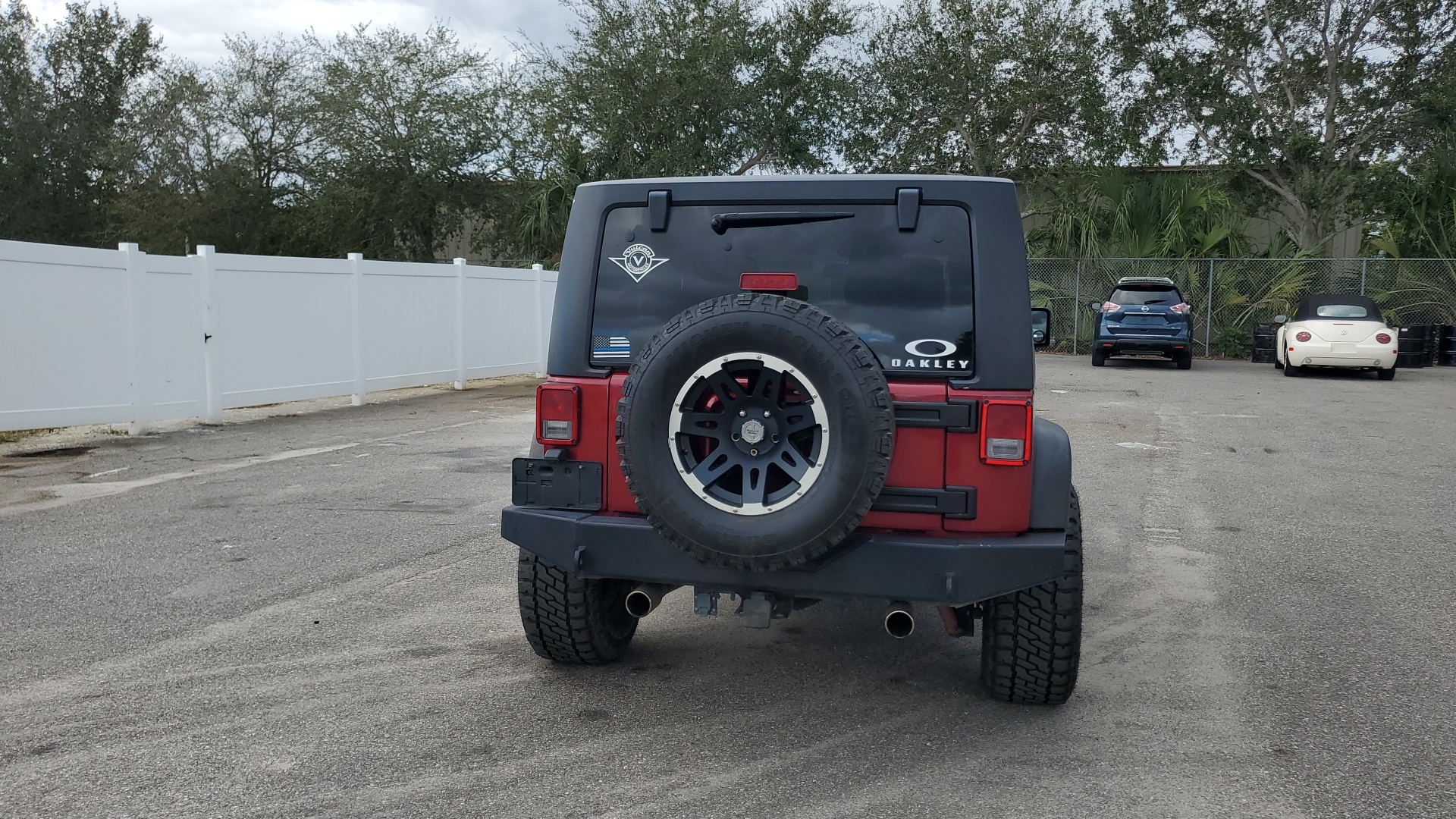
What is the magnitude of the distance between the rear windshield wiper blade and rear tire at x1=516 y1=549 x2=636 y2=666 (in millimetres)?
1365

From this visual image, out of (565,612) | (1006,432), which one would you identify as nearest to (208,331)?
(565,612)

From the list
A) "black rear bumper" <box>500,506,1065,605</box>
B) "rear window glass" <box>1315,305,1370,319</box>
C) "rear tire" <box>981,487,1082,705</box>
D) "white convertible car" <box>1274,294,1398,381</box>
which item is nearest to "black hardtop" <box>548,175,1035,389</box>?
"black rear bumper" <box>500,506,1065,605</box>

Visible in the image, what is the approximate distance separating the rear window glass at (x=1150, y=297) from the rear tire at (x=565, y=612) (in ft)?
63.6

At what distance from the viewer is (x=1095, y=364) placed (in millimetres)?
23031

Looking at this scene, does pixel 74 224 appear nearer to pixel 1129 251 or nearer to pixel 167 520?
pixel 1129 251

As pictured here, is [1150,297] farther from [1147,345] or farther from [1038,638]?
[1038,638]

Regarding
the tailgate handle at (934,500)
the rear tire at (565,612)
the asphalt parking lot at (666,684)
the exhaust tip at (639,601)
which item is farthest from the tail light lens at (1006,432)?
the rear tire at (565,612)

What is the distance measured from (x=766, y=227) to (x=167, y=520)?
5340 millimetres

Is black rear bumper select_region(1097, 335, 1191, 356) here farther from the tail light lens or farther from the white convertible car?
the tail light lens

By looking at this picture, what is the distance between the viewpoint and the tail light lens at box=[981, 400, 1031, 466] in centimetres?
367

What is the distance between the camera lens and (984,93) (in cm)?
3291

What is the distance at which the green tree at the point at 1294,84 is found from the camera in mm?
28156

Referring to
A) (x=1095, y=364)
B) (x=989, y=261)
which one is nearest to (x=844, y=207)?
(x=989, y=261)

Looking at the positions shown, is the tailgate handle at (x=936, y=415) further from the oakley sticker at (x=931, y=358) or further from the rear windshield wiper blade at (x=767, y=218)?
the rear windshield wiper blade at (x=767, y=218)
